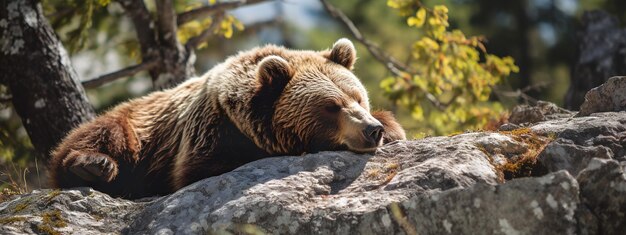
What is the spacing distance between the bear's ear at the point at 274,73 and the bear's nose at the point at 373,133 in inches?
41.3

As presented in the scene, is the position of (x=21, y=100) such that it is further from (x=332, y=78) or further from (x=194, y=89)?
(x=332, y=78)

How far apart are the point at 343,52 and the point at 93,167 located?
2.39 m

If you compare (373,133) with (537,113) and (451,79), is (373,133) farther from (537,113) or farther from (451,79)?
(451,79)

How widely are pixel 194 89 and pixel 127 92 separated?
10425mm

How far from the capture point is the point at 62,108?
24.4 ft

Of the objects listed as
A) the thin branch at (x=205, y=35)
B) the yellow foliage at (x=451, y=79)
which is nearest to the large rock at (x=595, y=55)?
the yellow foliage at (x=451, y=79)

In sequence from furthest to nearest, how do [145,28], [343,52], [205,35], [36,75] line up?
[205,35]
[145,28]
[36,75]
[343,52]

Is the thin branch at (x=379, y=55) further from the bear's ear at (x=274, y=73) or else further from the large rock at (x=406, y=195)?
the large rock at (x=406, y=195)

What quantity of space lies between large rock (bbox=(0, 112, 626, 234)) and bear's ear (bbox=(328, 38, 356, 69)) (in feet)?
5.35

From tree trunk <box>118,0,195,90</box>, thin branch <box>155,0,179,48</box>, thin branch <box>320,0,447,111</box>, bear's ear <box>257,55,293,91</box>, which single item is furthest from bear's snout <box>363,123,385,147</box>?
thin branch <box>320,0,447,111</box>

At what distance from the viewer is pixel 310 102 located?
603cm

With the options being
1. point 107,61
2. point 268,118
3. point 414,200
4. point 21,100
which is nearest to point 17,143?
point 21,100

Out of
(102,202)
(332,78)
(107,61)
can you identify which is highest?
(107,61)

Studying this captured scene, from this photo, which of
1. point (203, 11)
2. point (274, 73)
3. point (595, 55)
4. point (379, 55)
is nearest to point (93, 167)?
point (274, 73)
